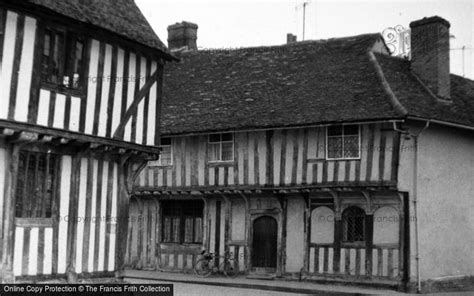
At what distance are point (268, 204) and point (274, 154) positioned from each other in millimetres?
1784

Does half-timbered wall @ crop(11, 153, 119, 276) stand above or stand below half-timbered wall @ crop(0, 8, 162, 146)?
below

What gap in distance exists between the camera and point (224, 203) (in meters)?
22.7

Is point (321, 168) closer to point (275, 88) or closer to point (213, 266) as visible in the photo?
point (275, 88)

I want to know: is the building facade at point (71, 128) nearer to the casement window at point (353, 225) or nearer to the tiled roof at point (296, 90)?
the tiled roof at point (296, 90)

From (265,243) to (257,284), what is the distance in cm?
241

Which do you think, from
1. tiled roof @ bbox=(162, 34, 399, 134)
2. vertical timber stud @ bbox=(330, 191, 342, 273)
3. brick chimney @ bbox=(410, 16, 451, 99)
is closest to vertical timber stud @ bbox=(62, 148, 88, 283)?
tiled roof @ bbox=(162, 34, 399, 134)

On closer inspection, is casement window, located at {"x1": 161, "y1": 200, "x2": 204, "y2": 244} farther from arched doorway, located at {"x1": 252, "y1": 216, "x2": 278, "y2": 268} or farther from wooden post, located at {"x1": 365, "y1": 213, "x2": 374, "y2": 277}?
wooden post, located at {"x1": 365, "y1": 213, "x2": 374, "y2": 277}

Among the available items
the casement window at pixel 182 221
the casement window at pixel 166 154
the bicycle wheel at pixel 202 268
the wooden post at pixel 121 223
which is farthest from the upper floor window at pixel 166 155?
the wooden post at pixel 121 223

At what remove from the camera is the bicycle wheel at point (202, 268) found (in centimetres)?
2214

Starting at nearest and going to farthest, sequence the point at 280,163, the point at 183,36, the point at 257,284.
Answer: the point at 257,284, the point at 280,163, the point at 183,36

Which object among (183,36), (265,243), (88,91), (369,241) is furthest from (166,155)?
(88,91)

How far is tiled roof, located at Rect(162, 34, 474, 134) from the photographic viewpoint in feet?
66.3

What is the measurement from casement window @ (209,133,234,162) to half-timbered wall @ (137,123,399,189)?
18 centimetres

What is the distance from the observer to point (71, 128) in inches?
533
